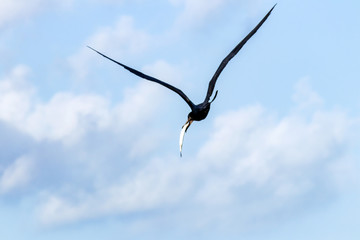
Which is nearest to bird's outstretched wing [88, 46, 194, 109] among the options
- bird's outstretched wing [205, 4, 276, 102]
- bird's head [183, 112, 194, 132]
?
bird's head [183, 112, 194, 132]

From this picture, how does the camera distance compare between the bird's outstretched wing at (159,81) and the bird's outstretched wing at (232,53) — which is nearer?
the bird's outstretched wing at (159,81)

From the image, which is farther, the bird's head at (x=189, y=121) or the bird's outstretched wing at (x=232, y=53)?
the bird's outstretched wing at (x=232, y=53)

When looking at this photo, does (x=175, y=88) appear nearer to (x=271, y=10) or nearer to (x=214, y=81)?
(x=214, y=81)

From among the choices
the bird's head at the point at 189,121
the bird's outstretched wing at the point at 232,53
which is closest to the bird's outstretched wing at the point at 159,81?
the bird's head at the point at 189,121

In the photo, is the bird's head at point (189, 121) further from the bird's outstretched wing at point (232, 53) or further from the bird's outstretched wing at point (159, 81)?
the bird's outstretched wing at point (232, 53)

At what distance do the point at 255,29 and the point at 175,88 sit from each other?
25.5ft

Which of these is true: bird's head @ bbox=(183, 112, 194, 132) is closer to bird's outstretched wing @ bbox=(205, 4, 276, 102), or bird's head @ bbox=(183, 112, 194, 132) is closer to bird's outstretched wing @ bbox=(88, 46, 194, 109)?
bird's outstretched wing @ bbox=(88, 46, 194, 109)

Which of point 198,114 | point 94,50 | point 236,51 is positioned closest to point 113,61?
point 94,50

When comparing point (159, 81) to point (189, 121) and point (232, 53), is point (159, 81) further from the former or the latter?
point (232, 53)

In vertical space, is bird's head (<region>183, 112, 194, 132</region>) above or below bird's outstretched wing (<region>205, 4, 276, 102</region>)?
below

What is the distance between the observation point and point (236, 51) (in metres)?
50.6

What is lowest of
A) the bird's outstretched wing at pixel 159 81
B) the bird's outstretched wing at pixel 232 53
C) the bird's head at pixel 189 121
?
the bird's head at pixel 189 121

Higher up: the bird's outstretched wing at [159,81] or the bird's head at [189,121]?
the bird's outstretched wing at [159,81]

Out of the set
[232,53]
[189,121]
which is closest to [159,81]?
[189,121]
